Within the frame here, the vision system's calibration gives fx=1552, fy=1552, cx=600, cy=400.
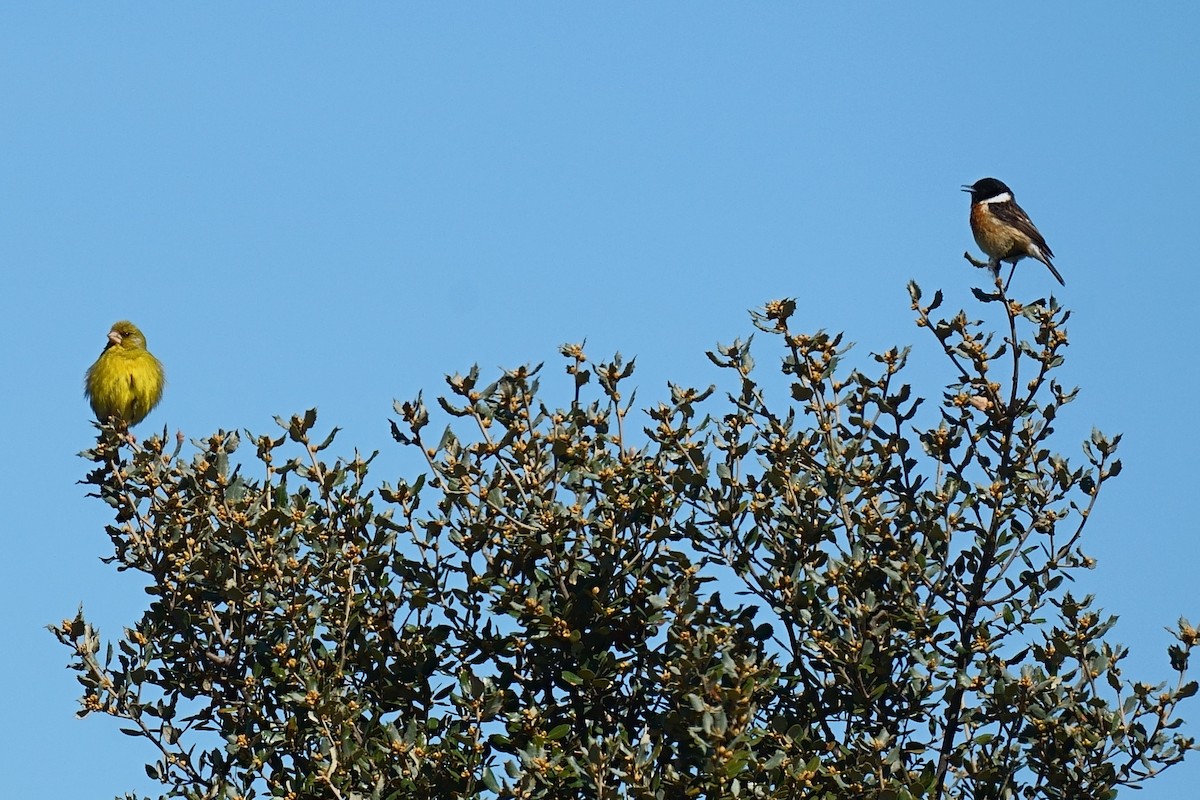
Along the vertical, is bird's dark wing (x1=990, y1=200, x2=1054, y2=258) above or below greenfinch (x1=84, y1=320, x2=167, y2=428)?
below

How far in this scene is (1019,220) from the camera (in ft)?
33.1

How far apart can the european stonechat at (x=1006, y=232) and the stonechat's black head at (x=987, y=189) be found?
12cm

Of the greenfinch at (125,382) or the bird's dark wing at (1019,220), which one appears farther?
the greenfinch at (125,382)

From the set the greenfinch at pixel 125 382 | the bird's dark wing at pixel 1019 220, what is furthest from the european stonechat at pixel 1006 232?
the greenfinch at pixel 125 382

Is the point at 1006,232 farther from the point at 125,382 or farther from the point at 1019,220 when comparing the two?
the point at 125,382

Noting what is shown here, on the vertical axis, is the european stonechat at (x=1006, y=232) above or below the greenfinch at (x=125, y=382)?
below

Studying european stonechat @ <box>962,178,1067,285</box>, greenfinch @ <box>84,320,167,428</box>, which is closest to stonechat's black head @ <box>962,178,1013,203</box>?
european stonechat @ <box>962,178,1067,285</box>

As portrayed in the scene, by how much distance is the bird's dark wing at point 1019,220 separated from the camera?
9922 mm

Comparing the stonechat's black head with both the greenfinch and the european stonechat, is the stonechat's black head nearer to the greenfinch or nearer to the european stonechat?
the european stonechat

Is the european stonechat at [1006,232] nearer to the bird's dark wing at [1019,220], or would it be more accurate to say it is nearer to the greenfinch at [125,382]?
the bird's dark wing at [1019,220]

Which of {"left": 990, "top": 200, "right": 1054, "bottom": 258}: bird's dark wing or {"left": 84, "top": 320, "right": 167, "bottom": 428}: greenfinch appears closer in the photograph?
{"left": 990, "top": 200, "right": 1054, "bottom": 258}: bird's dark wing

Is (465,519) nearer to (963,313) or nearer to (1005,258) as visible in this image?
(963,313)

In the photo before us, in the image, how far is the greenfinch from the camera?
12.0 metres

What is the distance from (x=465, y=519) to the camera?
7359mm
